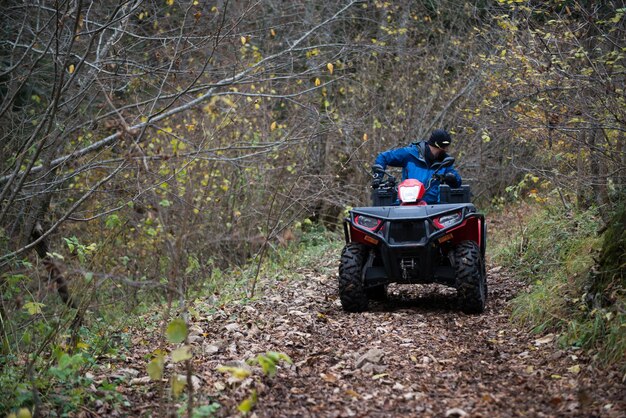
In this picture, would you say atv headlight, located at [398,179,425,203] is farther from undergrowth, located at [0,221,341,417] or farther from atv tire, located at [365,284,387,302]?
undergrowth, located at [0,221,341,417]

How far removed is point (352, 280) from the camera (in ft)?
24.9

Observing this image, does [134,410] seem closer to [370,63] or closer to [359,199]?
[359,199]

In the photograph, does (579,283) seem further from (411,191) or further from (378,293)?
(378,293)

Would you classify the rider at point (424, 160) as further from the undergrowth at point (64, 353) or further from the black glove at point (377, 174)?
the undergrowth at point (64, 353)

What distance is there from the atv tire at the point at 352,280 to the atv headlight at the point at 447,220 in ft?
2.74

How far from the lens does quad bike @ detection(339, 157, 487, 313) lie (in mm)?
7383

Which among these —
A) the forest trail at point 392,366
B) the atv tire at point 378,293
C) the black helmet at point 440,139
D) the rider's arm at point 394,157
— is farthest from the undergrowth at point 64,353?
the black helmet at point 440,139

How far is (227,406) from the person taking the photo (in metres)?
4.91

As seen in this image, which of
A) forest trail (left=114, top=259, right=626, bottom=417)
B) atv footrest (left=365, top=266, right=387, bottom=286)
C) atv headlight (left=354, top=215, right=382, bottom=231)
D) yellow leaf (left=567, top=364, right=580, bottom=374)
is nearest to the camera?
forest trail (left=114, top=259, right=626, bottom=417)

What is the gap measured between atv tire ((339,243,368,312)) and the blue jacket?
43.4 inches

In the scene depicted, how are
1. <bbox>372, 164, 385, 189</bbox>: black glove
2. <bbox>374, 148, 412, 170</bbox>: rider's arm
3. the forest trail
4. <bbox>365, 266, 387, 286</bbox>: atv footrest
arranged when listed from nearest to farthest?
the forest trail < <bbox>365, 266, 387, 286</bbox>: atv footrest < <bbox>372, 164, 385, 189</bbox>: black glove < <bbox>374, 148, 412, 170</bbox>: rider's arm

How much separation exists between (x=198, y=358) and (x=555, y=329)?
114 inches

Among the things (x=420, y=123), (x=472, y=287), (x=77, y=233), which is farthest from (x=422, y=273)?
(x=420, y=123)

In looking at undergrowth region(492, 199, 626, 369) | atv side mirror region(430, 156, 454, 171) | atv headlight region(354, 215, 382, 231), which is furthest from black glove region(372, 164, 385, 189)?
undergrowth region(492, 199, 626, 369)
